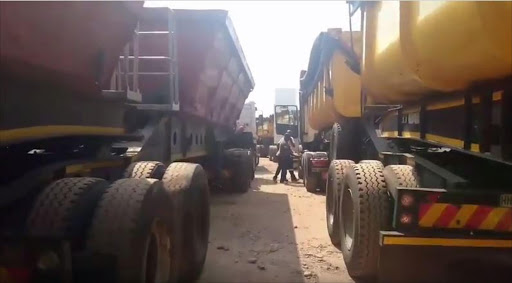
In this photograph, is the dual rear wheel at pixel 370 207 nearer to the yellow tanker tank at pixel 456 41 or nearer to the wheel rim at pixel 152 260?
the yellow tanker tank at pixel 456 41

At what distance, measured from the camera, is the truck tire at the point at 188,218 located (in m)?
3.78

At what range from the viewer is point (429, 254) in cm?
349

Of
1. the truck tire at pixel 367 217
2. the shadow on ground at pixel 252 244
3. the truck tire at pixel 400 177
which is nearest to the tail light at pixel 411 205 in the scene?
the truck tire at pixel 400 177

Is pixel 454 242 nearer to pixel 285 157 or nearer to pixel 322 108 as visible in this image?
pixel 322 108

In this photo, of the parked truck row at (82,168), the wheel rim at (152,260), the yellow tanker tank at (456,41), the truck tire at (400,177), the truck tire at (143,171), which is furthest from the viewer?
the truck tire at (143,171)

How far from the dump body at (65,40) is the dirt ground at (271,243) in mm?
2295

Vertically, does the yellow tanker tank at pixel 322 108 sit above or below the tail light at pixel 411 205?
above

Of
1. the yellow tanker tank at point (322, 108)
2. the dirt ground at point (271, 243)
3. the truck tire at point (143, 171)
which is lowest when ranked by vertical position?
the dirt ground at point (271, 243)

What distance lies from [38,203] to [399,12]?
8.24 feet

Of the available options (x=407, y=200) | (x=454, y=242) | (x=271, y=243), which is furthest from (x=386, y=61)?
(x=271, y=243)

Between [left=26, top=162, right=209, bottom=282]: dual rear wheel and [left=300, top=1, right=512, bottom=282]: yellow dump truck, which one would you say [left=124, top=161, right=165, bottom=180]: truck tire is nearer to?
[left=26, top=162, right=209, bottom=282]: dual rear wheel

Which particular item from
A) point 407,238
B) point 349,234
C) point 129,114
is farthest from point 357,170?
point 129,114

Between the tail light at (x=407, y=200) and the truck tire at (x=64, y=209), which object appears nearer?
the truck tire at (x=64, y=209)

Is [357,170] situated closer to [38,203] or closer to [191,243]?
[191,243]
